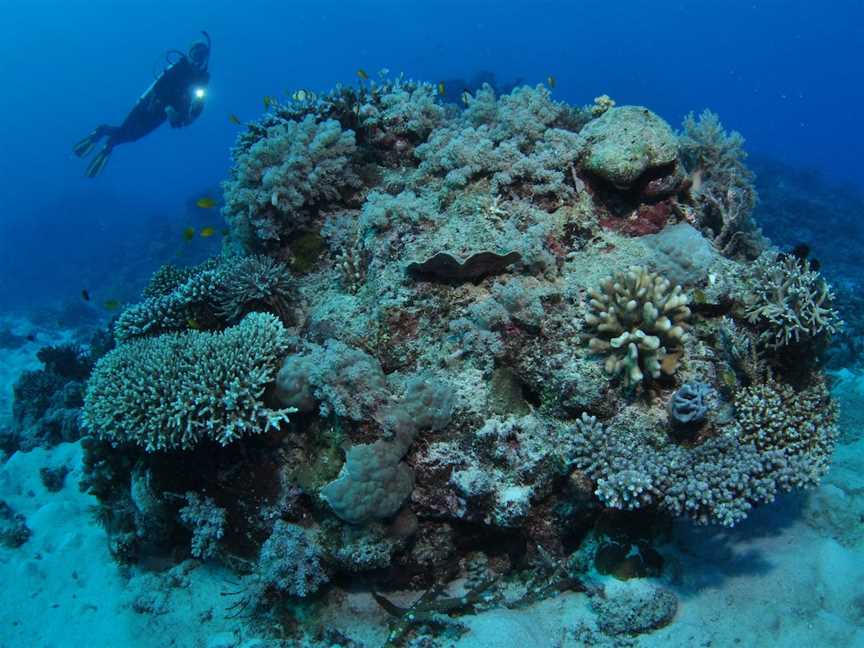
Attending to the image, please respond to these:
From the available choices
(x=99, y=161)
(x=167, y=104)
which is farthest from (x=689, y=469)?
(x=99, y=161)

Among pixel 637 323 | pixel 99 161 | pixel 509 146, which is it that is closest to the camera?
pixel 637 323

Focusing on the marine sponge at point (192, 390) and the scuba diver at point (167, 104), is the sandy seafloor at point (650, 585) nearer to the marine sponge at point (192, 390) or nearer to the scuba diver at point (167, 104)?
the marine sponge at point (192, 390)

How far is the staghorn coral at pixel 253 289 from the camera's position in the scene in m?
6.09

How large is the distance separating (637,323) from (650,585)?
2.25m

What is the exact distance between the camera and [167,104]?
14.1 m

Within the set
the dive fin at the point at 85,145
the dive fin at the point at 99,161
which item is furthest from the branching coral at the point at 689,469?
the dive fin at the point at 85,145

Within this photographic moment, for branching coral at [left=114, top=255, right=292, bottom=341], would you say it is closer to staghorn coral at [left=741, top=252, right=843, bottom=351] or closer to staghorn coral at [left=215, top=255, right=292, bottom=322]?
staghorn coral at [left=215, top=255, right=292, bottom=322]

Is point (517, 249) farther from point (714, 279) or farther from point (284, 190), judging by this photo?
point (284, 190)

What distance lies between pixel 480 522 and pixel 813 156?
80.2 m

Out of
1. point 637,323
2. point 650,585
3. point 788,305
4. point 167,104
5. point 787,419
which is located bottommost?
point 650,585

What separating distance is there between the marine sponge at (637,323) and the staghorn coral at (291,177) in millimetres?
3855

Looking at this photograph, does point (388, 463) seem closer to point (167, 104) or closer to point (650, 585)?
point (650, 585)

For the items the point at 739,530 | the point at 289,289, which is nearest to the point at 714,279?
the point at 739,530

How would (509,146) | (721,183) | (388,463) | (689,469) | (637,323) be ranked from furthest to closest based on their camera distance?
(721,183)
(509,146)
(637,323)
(388,463)
(689,469)
